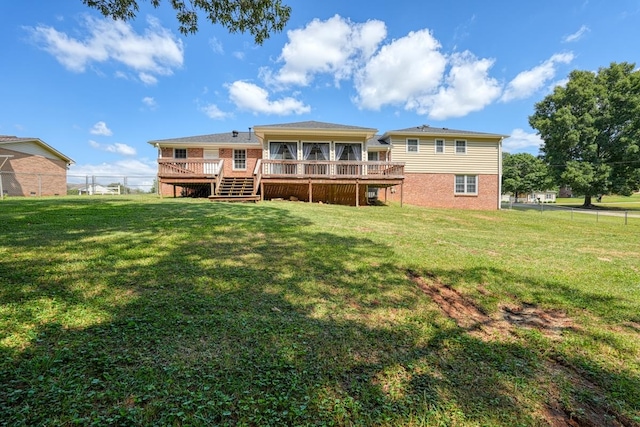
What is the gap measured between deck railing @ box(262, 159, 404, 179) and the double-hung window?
12.0 ft

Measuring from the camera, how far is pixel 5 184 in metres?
17.8

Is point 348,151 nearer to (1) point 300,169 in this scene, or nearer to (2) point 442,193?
(1) point 300,169

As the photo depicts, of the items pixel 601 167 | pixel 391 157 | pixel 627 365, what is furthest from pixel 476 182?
pixel 627 365

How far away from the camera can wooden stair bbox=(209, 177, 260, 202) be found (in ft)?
40.7

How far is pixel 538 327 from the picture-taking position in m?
3.04

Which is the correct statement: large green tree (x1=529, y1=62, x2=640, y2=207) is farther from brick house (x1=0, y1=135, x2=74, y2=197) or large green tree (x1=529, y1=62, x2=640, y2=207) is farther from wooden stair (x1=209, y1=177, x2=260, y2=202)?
brick house (x1=0, y1=135, x2=74, y2=197)

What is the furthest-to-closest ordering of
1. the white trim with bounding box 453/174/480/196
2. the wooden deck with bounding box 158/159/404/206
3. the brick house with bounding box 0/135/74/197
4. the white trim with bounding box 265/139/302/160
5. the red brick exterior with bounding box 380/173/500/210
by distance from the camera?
the white trim with bounding box 453/174/480/196
the red brick exterior with bounding box 380/173/500/210
the brick house with bounding box 0/135/74/197
the white trim with bounding box 265/139/302/160
the wooden deck with bounding box 158/159/404/206

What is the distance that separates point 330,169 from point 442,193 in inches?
325

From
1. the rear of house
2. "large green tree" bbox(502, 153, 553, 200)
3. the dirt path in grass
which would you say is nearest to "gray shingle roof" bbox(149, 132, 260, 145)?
the rear of house

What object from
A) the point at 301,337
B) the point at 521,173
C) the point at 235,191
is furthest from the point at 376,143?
the point at 521,173

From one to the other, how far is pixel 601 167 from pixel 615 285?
28.0 metres

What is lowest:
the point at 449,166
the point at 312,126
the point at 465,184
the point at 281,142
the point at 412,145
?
the point at 465,184

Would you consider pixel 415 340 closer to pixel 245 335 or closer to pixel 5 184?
pixel 245 335

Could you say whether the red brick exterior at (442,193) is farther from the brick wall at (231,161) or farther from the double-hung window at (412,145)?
the brick wall at (231,161)
